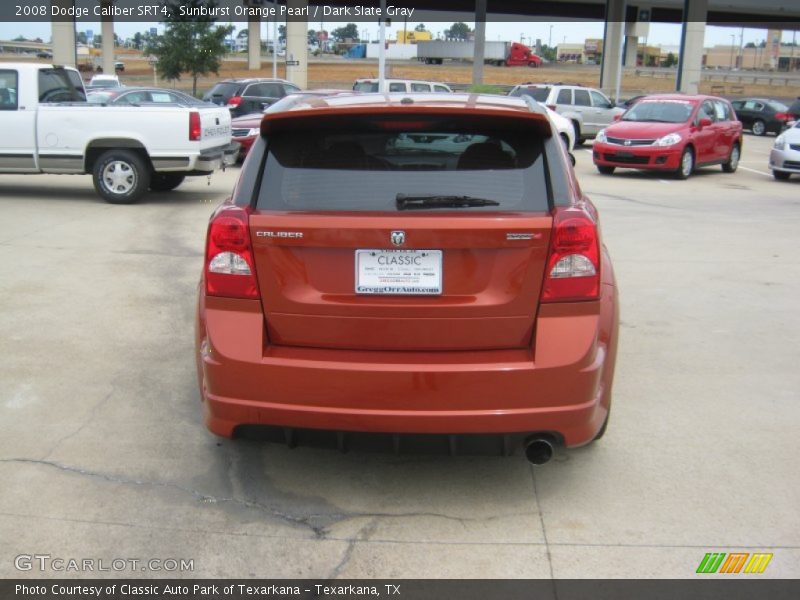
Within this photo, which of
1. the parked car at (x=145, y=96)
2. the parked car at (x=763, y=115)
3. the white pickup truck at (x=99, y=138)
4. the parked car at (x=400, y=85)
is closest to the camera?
the white pickup truck at (x=99, y=138)

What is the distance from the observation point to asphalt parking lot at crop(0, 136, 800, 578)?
11.7 ft

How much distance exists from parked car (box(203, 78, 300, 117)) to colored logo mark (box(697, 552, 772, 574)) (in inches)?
718

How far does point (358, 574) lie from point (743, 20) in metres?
99.3

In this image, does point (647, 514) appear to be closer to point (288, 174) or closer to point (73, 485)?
point (288, 174)

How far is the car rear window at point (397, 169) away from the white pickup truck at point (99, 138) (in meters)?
9.45

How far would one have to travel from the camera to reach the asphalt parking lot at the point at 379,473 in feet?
11.7

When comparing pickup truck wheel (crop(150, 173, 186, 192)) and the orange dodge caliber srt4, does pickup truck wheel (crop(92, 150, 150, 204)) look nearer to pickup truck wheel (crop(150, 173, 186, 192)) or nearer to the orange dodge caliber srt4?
pickup truck wheel (crop(150, 173, 186, 192))

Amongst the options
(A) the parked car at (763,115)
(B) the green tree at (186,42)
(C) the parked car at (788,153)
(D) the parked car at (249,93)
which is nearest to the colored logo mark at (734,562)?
(C) the parked car at (788,153)

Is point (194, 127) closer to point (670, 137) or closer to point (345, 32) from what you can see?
point (670, 137)

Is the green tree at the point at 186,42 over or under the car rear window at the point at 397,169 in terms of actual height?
over

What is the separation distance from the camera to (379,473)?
4312 millimetres

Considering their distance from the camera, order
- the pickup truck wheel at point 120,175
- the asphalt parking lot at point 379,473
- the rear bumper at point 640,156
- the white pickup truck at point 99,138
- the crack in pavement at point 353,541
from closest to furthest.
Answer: the crack in pavement at point 353,541 → the asphalt parking lot at point 379,473 → the white pickup truck at point 99,138 → the pickup truck wheel at point 120,175 → the rear bumper at point 640,156

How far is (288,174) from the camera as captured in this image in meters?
3.80

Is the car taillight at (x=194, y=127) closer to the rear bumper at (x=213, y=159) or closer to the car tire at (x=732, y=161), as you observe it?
the rear bumper at (x=213, y=159)
